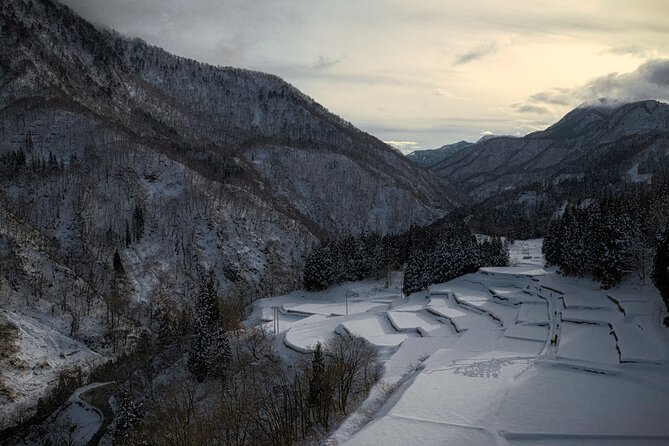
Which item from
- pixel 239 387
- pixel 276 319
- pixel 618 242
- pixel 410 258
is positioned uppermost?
pixel 618 242

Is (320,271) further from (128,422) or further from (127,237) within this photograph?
(127,237)

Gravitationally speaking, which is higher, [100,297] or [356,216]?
[356,216]

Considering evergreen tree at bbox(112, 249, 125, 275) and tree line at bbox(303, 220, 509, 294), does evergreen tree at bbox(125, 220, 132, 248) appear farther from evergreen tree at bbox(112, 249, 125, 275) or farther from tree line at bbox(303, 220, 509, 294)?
tree line at bbox(303, 220, 509, 294)

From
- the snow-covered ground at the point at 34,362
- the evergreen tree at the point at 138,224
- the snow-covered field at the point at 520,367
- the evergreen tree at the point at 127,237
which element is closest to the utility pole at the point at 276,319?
the snow-covered field at the point at 520,367

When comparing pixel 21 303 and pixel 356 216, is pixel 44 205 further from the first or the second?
pixel 356 216

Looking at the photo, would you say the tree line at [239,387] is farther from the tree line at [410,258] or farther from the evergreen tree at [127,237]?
the evergreen tree at [127,237]

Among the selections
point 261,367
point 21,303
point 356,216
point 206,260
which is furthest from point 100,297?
point 356,216

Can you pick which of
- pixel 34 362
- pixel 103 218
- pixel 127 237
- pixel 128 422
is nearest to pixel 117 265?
pixel 127 237

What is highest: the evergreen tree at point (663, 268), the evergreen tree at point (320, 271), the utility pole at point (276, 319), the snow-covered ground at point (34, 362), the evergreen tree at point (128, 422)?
the evergreen tree at point (663, 268)

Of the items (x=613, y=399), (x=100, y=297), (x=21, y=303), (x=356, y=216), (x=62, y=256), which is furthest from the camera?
(x=356, y=216)
